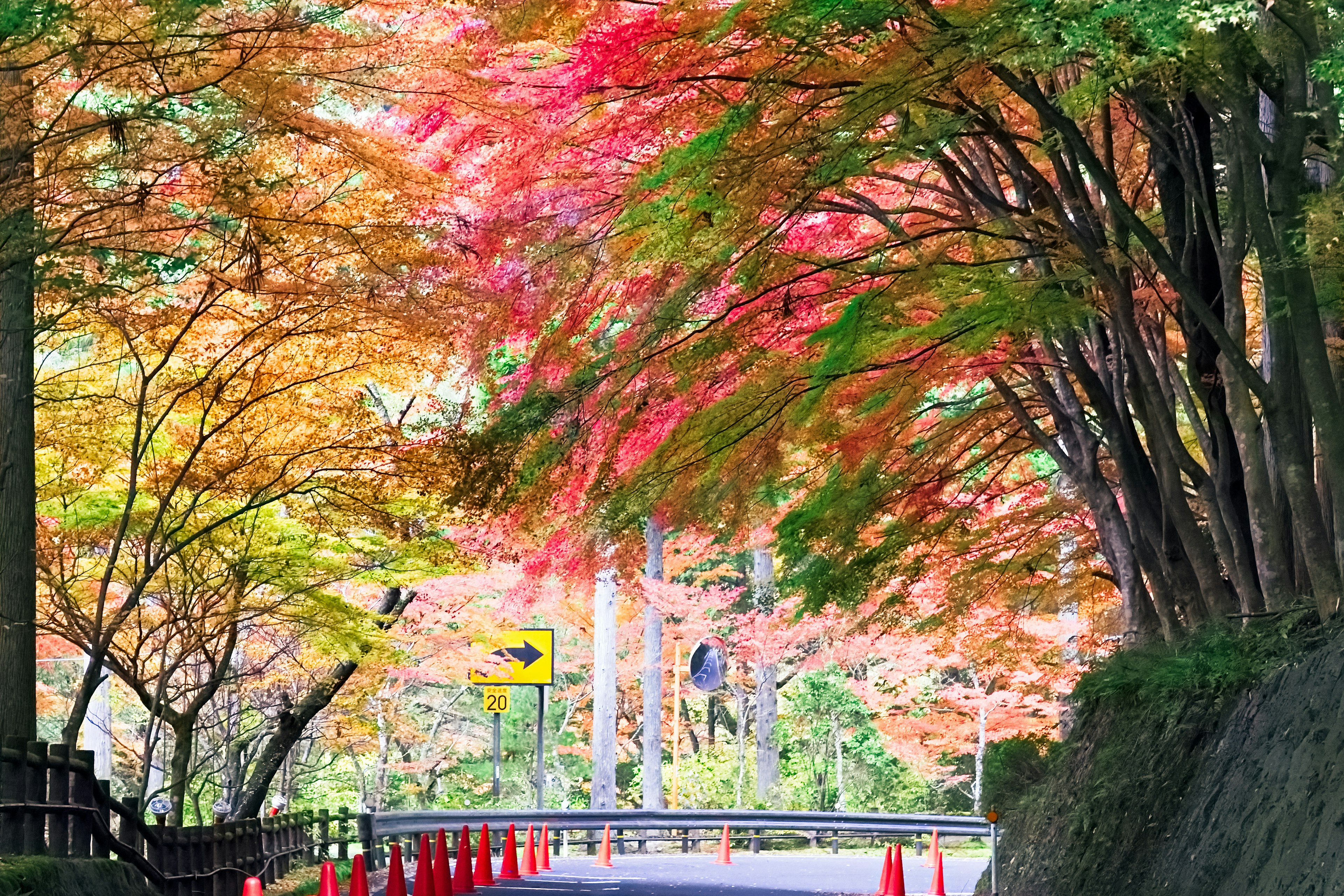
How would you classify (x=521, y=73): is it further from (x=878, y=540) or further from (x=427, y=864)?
(x=878, y=540)

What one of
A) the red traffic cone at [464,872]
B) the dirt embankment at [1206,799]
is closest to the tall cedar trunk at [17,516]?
the red traffic cone at [464,872]

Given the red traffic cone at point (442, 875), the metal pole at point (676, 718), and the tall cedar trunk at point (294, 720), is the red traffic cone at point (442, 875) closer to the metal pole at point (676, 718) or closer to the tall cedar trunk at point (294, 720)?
the tall cedar trunk at point (294, 720)

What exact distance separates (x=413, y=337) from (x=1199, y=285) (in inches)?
271

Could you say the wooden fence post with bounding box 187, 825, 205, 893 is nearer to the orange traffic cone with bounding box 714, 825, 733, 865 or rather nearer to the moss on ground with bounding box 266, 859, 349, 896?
the moss on ground with bounding box 266, 859, 349, 896

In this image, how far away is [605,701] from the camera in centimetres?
3025

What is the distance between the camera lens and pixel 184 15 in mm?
7664

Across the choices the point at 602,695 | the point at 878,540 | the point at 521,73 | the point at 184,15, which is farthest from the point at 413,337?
the point at 602,695

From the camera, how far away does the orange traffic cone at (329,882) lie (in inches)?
450

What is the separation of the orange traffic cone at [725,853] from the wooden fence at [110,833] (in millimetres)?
7757

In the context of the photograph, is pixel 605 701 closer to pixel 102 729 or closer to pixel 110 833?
pixel 102 729

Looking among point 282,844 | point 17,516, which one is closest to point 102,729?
point 282,844

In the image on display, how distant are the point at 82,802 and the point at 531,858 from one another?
10.4 meters

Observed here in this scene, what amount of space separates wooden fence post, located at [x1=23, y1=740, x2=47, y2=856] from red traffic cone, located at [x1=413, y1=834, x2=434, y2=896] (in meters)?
3.35

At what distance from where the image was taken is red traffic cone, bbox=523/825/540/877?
20172mm
